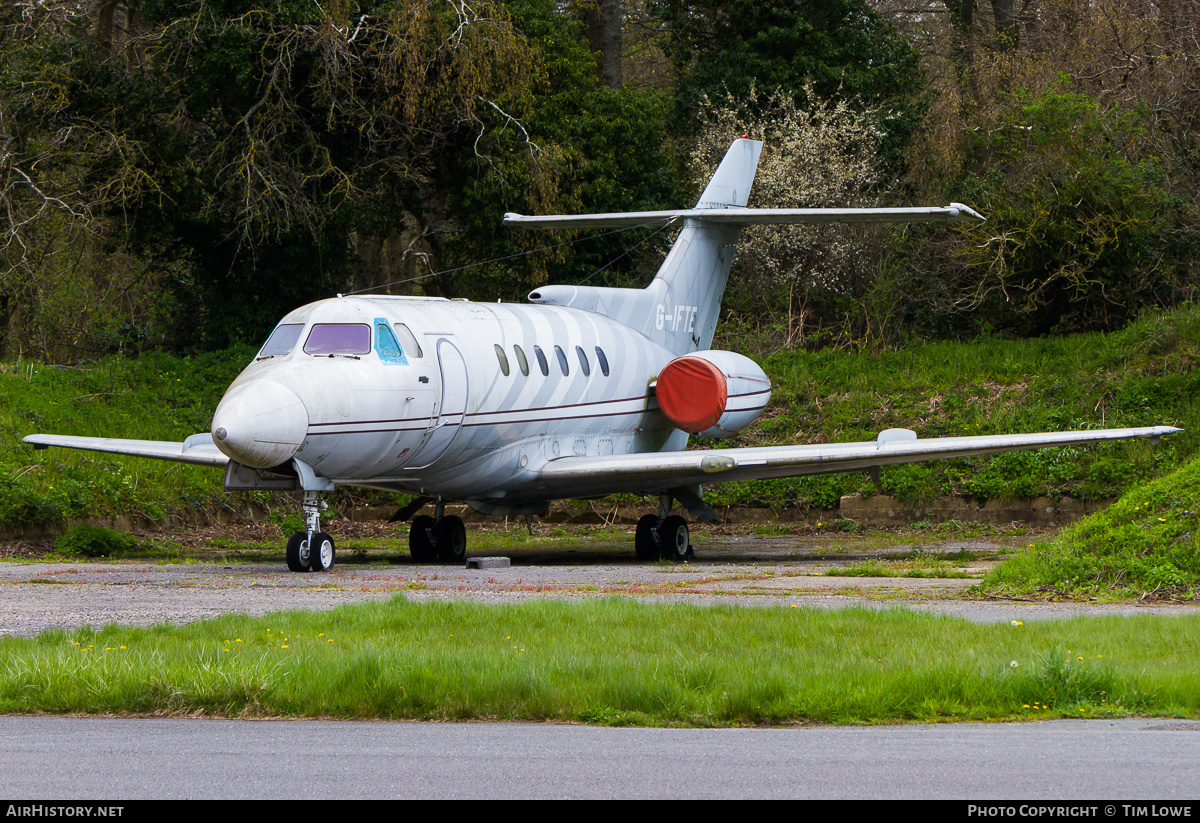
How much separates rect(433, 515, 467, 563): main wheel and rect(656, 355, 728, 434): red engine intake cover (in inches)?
154

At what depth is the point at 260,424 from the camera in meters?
14.4

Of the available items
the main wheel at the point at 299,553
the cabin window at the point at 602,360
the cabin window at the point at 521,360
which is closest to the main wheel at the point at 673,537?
the cabin window at the point at 602,360

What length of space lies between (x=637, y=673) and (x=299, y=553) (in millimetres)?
8642

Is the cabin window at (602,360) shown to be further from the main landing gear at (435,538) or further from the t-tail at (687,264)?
the main landing gear at (435,538)

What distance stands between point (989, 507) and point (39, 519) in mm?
15860

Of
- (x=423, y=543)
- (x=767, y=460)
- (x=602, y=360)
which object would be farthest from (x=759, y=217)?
(x=423, y=543)

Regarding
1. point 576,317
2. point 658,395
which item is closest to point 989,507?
point 658,395

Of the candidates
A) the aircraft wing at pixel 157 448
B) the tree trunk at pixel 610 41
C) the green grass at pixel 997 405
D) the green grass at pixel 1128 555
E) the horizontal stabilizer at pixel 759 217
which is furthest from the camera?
the tree trunk at pixel 610 41

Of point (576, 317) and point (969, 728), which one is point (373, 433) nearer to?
point (576, 317)

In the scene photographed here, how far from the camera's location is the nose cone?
46.8 feet

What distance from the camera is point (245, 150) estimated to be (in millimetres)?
26719

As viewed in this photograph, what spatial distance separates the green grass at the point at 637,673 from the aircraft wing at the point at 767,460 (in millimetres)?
8032

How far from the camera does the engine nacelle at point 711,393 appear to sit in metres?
20.6

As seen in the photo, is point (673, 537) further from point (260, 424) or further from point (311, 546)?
point (260, 424)
